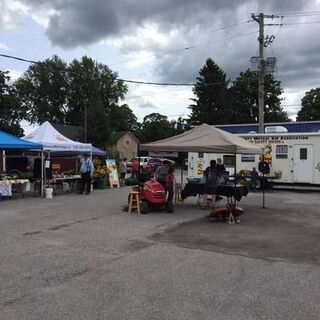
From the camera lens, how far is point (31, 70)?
300ft

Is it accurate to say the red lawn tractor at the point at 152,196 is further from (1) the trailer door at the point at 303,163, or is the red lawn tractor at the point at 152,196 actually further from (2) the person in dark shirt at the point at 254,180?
(1) the trailer door at the point at 303,163

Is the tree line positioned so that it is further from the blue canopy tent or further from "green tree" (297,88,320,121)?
the blue canopy tent

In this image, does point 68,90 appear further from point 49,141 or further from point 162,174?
point 162,174

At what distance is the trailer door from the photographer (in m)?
24.5

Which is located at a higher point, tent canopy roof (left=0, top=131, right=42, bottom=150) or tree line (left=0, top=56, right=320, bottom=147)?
tree line (left=0, top=56, right=320, bottom=147)

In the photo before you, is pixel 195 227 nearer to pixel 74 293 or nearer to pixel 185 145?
pixel 185 145

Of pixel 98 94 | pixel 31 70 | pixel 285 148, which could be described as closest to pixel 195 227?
pixel 285 148

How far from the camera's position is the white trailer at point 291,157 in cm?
2444

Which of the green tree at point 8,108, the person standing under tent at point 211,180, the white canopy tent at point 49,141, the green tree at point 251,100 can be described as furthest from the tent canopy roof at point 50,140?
the green tree at point 251,100

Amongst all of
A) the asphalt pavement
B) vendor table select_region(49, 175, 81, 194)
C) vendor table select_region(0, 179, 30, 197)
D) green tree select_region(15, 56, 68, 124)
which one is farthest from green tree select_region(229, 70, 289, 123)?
the asphalt pavement

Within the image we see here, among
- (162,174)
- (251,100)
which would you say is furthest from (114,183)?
(251,100)

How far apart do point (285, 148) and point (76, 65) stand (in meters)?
70.4

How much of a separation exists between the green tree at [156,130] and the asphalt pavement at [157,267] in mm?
83965

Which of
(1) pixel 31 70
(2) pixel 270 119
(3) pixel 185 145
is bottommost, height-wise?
(3) pixel 185 145
